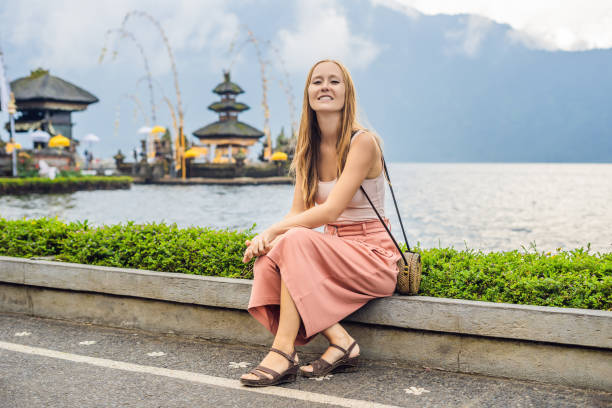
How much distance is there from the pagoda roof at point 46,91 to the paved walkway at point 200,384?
2575 inches

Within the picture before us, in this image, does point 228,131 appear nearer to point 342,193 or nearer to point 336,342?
point 342,193

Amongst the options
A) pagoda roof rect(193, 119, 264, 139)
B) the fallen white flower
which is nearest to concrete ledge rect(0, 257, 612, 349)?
the fallen white flower

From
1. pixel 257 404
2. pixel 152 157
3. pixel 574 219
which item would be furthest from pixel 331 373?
pixel 152 157

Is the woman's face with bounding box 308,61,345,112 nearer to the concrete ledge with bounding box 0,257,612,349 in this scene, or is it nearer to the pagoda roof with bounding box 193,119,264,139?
the concrete ledge with bounding box 0,257,612,349

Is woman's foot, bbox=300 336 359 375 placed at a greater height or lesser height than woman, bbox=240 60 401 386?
lesser

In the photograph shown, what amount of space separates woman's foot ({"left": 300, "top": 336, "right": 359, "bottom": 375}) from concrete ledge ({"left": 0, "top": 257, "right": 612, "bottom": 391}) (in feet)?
0.74

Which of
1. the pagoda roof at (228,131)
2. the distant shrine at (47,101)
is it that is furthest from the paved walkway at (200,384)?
the pagoda roof at (228,131)

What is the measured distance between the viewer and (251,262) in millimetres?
4438

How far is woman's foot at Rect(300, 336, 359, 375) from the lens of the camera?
343 centimetres

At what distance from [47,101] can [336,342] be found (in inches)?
2651

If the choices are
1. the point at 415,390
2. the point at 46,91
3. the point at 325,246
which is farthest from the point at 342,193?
the point at 46,91

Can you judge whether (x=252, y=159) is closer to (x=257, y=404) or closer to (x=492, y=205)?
(x=492, y=205)

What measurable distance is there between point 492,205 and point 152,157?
36822 millimetres

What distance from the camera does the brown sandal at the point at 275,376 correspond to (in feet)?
10.7
